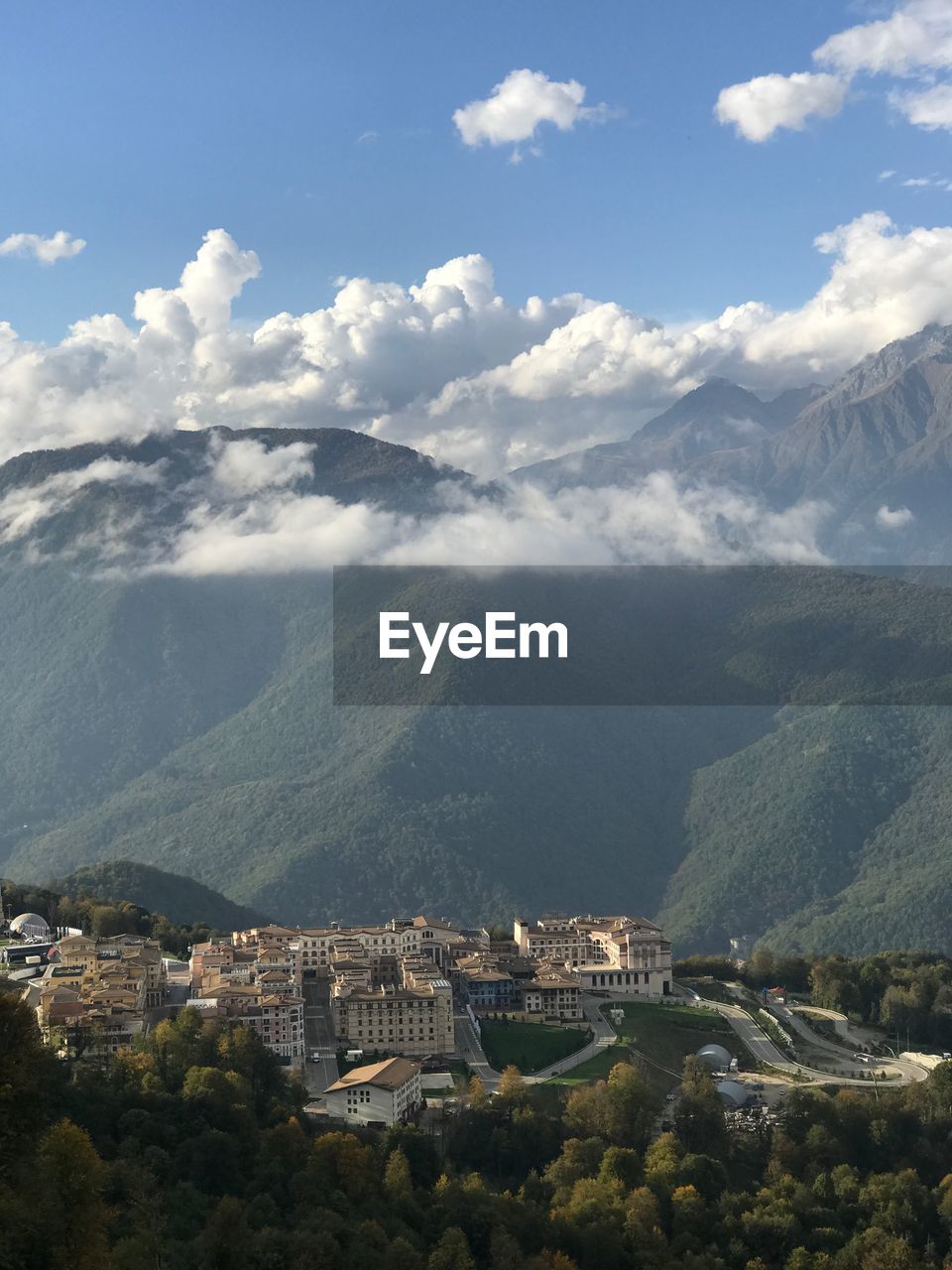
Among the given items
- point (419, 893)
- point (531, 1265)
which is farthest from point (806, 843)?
point (531, 1265)

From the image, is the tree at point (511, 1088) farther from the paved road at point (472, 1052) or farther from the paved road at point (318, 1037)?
the paved road at point (318, 1037)

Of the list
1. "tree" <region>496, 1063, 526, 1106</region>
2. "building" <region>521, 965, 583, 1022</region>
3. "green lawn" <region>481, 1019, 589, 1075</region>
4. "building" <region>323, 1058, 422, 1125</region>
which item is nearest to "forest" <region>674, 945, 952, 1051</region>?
"building" <region>521, 965, 583, 1022</region>

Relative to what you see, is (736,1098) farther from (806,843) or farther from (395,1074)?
(806,843)

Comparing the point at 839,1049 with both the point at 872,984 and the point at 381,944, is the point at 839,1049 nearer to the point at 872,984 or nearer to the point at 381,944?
the point at 872,984

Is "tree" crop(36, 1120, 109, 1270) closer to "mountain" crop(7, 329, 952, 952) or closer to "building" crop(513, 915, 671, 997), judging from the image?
"building" crop(513, 915, 671, 997)

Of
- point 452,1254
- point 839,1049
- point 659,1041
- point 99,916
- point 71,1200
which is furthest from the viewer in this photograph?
point 99,916

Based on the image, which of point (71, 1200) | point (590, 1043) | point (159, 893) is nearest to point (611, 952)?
point (590, 1043)
